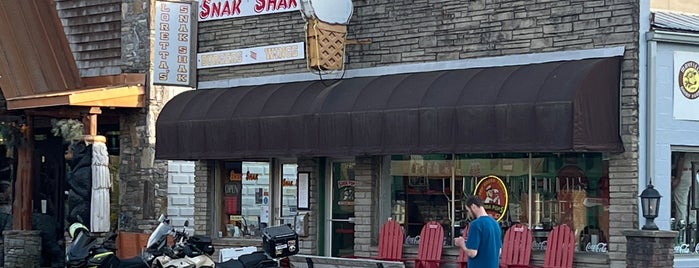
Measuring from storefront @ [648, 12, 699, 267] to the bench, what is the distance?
323cm

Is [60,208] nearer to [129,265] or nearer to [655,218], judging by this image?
[129,265]

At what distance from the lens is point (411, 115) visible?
1485 centimetres

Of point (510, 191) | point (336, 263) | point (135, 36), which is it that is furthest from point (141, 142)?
point (510, 191)

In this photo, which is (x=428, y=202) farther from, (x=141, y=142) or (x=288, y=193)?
(x=141, y=142)

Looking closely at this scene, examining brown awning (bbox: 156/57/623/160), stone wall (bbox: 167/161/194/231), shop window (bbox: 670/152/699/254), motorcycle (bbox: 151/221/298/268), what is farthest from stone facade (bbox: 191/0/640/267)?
motorcycle (bbox: 151/221/298/268)

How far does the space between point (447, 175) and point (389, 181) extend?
43.7 inches

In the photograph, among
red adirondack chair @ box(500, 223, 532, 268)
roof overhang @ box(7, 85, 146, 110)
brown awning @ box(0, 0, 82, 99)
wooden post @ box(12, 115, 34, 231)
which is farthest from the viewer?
wooden post @ box(12, 115, 34, 231)

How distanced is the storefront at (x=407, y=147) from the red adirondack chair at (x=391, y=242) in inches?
6.8

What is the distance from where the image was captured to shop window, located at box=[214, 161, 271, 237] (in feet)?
60.2

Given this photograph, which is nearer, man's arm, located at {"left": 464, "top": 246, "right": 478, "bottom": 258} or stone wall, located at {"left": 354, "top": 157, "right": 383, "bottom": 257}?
→ man's arm, located at {"left": 464, "top": 246, "right": 478, "bottom": 258}

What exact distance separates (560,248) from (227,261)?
3.89 m

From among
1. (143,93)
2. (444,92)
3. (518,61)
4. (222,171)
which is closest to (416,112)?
(444,92)

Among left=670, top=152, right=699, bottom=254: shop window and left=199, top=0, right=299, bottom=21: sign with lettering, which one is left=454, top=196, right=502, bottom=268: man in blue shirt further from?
left=199, top=0, right=299, bottom=21: sign with lettering

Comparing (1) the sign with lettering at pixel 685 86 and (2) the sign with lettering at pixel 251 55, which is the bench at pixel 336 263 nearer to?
(2) the sign with lettering at pixel 251 55
